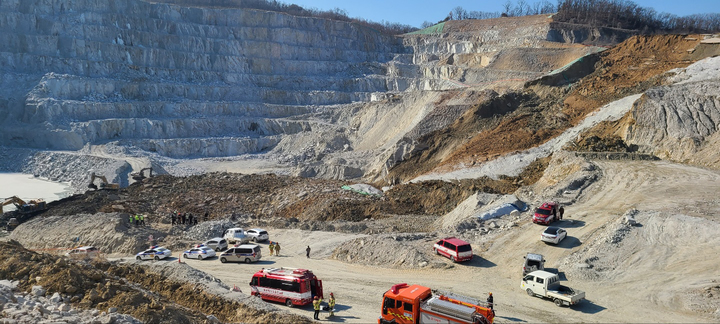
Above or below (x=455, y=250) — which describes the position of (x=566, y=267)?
Answer: below

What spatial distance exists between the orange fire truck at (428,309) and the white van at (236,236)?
13363mm

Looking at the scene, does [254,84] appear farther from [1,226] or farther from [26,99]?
[1,226]

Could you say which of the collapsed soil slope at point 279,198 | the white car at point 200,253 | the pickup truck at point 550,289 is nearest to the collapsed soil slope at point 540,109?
the collapsed soil slope at point 279,198

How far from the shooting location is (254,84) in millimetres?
80875

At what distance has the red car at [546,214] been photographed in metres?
23.9

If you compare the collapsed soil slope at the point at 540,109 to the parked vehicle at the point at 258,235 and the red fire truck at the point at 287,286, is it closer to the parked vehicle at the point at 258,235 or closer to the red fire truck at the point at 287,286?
the parked vehicle at the point at 258,235

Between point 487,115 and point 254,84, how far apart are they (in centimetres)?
4047

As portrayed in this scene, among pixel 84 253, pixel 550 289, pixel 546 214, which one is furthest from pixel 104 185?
pixel 550 289

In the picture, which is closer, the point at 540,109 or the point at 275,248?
the point at 275,248

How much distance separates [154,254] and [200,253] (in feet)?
6.36

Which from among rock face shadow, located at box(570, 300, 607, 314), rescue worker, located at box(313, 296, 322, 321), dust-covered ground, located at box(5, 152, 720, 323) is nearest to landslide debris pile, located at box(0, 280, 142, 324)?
dust-covered ground, located at box(5, 152, 720, 323)

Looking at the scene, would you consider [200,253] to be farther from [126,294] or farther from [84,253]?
[126,294]

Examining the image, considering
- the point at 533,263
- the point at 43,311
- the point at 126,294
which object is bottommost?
the point at 533,263

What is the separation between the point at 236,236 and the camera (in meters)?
27.4
